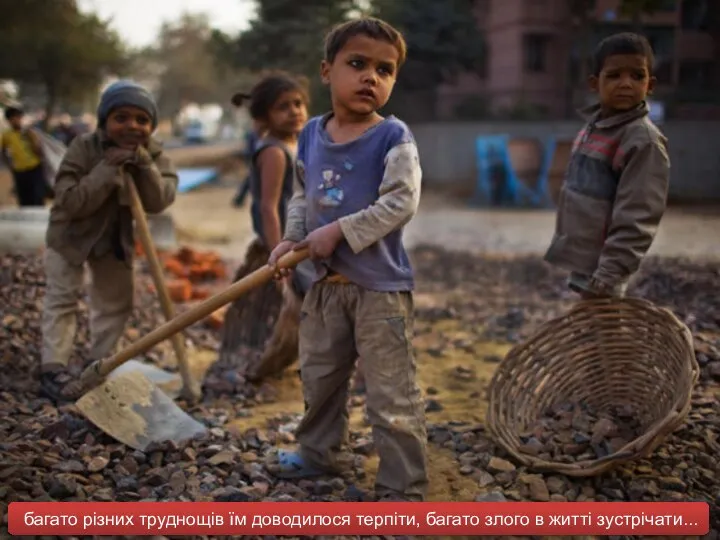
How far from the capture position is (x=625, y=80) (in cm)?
341

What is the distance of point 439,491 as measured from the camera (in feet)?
9.74

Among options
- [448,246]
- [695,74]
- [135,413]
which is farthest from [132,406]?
[695,74]

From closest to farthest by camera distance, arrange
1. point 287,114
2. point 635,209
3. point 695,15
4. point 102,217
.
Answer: point 635,209 < point 102,217 < point 287,114 < point 695,15

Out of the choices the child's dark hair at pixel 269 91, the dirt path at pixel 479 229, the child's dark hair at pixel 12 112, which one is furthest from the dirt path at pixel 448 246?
the child's dark hair at pixel 12 112

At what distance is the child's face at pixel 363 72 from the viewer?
264cm

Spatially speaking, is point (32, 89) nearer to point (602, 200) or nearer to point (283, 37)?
point (283, 37)

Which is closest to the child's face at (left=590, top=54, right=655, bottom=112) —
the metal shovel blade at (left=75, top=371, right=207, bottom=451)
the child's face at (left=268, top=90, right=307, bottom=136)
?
the child's face at (left=268, top=90, right=307, bottom=136)

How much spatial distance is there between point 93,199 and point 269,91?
1120 millimetres

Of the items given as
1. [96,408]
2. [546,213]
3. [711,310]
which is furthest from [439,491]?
[546,213]

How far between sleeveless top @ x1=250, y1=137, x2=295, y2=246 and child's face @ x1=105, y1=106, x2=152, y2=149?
64cm

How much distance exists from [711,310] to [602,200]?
224 cm

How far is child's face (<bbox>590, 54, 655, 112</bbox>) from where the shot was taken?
339cm

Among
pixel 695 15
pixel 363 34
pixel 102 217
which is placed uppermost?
pixel 695 15

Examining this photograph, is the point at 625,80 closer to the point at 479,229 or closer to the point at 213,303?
the point at 213,303
